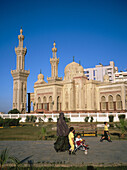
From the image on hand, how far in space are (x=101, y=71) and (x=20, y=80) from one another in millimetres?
45159

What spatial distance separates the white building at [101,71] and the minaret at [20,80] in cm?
4280

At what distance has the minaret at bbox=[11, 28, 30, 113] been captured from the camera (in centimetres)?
4394

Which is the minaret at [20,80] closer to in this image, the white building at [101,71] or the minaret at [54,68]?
the minaret at [54,68]

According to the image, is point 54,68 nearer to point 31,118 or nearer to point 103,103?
point 103,103

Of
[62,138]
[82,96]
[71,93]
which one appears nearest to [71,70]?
[71,93]

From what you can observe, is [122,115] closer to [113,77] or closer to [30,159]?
[30,159]

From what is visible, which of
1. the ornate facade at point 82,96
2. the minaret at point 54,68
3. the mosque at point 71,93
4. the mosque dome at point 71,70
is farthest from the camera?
the minaret at point 54,68

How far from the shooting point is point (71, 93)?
4000 cm

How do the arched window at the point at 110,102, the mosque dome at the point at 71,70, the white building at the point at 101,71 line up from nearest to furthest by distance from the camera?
the arched window at the point at 110,102 → the mosque dome at the point at 71,70 → the white building at the point at 101,71

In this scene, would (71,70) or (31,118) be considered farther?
(71,70)

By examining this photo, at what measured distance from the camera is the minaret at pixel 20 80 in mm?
43938

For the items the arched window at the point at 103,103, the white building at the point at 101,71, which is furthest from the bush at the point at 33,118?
the white building at the point at 101,71

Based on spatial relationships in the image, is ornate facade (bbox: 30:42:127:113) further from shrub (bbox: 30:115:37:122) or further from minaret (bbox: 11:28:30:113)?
shrub (bbox: 30:115:37:122)

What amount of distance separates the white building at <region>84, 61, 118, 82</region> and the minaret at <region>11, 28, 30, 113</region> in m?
42.8
